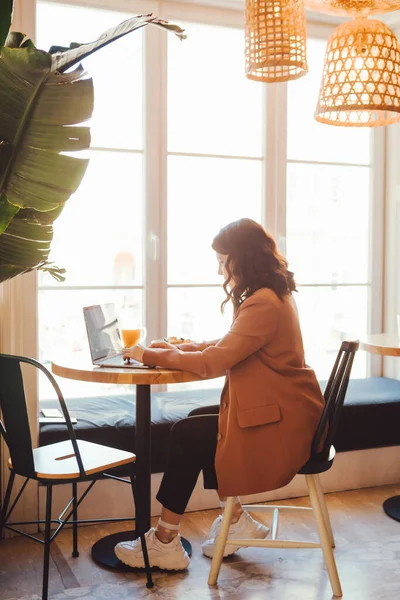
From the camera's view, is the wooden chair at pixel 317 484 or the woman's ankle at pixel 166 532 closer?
the wooden chair at pixel 317 484

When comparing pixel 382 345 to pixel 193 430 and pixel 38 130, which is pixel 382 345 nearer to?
pixel 193 430

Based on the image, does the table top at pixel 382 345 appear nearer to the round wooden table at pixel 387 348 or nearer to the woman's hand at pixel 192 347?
the round wooden table at pixel 387 348

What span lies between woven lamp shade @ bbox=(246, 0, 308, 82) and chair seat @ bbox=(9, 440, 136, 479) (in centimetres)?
151

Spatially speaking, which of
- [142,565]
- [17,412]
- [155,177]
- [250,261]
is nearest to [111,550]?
[142,565]

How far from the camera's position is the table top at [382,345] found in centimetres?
326

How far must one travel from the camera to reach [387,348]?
10.7 feet

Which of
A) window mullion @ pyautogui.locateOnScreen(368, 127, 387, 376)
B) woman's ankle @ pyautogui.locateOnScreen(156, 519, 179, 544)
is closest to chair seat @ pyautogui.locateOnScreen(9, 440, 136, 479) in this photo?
woman's ankle @ pyautogui.locateOnScreen(156, 519, 179, 544)

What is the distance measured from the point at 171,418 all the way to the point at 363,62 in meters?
1.75

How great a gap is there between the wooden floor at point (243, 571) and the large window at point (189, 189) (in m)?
1.10

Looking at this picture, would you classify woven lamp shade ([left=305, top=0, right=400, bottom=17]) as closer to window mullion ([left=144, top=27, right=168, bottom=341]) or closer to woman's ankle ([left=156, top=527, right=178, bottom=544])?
window mullion ([left=144, top=27, right=168, bottom=341])

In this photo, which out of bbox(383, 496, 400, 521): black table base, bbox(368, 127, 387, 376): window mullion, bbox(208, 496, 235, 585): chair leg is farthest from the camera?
bbox(368, 127, 387, 376): window mullion

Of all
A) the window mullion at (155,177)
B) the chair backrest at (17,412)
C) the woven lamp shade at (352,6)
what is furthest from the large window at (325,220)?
the chair backrest at (17,412)

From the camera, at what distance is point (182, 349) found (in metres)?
2.95

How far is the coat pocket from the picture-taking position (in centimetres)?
263
